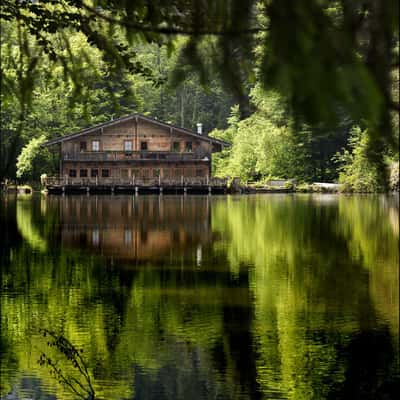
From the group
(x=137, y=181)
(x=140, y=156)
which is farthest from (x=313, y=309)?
(x=140, y=156)

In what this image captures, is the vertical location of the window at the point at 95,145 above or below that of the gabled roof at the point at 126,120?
below

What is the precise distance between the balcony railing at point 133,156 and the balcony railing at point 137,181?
1899 millimetres

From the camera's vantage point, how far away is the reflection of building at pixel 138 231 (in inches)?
1017

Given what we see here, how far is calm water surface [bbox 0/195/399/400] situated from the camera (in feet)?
35.1

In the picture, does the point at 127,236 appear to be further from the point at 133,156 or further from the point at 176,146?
the point at 176,146

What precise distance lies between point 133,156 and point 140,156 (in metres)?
0.66

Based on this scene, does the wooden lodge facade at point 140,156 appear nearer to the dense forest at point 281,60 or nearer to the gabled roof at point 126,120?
the gabled roof at point 126,120

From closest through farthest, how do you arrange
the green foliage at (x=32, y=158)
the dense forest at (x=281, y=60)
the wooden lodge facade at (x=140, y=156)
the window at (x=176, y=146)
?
1. the dense forest at (x=281, y=60)
2. the wooden lodge facade at (x=140, y=156)
3. the window at (x=176, y=146)
4. the green foliage at (x=32, y=158)

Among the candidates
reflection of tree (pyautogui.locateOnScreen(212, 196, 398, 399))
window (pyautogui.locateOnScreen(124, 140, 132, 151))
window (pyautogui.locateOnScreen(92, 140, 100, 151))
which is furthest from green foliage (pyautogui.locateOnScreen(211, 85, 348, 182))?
reflection of tree (pyautogui.locateOnScreen(212, 196, 398, 399))

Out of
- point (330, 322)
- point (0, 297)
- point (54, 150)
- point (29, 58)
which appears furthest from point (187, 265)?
point (54, 150)

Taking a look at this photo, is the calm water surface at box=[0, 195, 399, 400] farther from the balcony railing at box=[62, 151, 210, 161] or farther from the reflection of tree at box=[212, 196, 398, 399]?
the balcony railing at box=[62, 151, 210, 161]

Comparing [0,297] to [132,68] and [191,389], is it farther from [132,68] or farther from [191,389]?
[132,68]

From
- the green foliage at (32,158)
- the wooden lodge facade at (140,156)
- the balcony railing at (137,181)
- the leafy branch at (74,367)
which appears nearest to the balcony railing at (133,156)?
the wooden lodge facade at (140,156)

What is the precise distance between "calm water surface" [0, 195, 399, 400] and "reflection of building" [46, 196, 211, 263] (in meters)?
0.16
